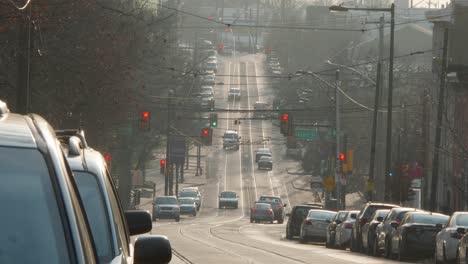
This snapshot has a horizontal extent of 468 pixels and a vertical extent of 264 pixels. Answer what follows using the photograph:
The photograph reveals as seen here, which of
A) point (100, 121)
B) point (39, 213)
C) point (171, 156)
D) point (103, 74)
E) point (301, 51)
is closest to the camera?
point (39, 213)

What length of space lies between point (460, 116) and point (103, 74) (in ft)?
85.3

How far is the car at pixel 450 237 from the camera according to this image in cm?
2759

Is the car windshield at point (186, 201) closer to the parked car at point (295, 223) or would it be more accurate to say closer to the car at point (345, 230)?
the parked car at point (295, 223)

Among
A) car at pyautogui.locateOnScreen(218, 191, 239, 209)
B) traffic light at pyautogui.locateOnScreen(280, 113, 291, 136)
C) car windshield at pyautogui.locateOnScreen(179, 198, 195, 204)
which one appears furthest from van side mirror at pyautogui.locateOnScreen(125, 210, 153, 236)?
car at pyautogui.locateOnScreen(218, 191, 239, 209)

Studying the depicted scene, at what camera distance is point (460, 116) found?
197ft

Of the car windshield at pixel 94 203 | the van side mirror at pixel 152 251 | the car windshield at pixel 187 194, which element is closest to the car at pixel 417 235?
the car windshield at pixel 94 203

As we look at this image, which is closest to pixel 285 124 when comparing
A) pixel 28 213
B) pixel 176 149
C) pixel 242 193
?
pixel 176 149

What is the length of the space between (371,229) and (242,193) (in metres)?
64.8

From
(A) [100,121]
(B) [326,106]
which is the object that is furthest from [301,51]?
(A) [100,121]

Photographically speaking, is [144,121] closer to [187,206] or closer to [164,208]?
[164,208]

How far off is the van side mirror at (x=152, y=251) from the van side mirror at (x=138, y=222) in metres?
2.21

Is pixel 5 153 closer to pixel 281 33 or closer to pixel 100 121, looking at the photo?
pixel 100 121

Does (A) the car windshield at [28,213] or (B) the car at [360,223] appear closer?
(A) the car windshield at [28,213]

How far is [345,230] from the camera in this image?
40031 millimetres
